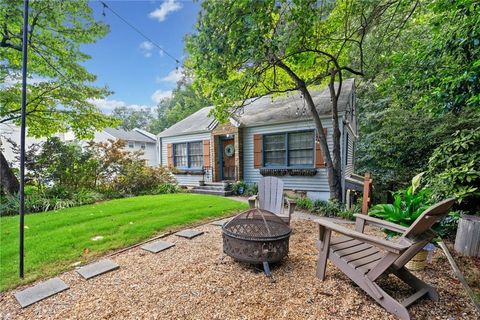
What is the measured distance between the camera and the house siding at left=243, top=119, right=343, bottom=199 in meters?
7.23

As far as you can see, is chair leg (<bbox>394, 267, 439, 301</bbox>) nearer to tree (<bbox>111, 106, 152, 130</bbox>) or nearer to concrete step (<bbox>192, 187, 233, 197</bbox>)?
concrete step (<bbox>192, 187, 233, 197</bbox>)

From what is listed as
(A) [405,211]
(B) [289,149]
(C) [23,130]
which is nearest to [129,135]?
(B) [289,149]

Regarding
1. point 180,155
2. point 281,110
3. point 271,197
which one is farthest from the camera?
point 180,155

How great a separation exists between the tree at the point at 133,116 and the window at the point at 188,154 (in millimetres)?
33772

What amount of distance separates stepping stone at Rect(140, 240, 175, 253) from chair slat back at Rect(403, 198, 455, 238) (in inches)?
115

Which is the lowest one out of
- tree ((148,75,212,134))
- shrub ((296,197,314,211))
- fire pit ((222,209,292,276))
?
shrub ((296,197,314,211))

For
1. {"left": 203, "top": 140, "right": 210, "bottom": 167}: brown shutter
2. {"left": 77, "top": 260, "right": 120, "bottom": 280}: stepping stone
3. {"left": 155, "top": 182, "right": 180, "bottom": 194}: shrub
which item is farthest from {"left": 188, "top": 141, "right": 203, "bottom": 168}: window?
{"left": 77, "top": 260, "right": 120, "bottom": 280}: stepping stone

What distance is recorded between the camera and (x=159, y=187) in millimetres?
9047

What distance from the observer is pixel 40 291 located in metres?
2.25

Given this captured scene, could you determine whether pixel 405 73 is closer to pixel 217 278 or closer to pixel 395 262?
pixel 395 262

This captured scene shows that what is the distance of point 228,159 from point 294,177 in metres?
3.10

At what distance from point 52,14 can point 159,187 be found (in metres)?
6.03

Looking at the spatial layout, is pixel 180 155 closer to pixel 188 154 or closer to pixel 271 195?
pixel 188 154

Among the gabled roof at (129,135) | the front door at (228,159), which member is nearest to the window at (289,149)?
the front door at (228,159)
